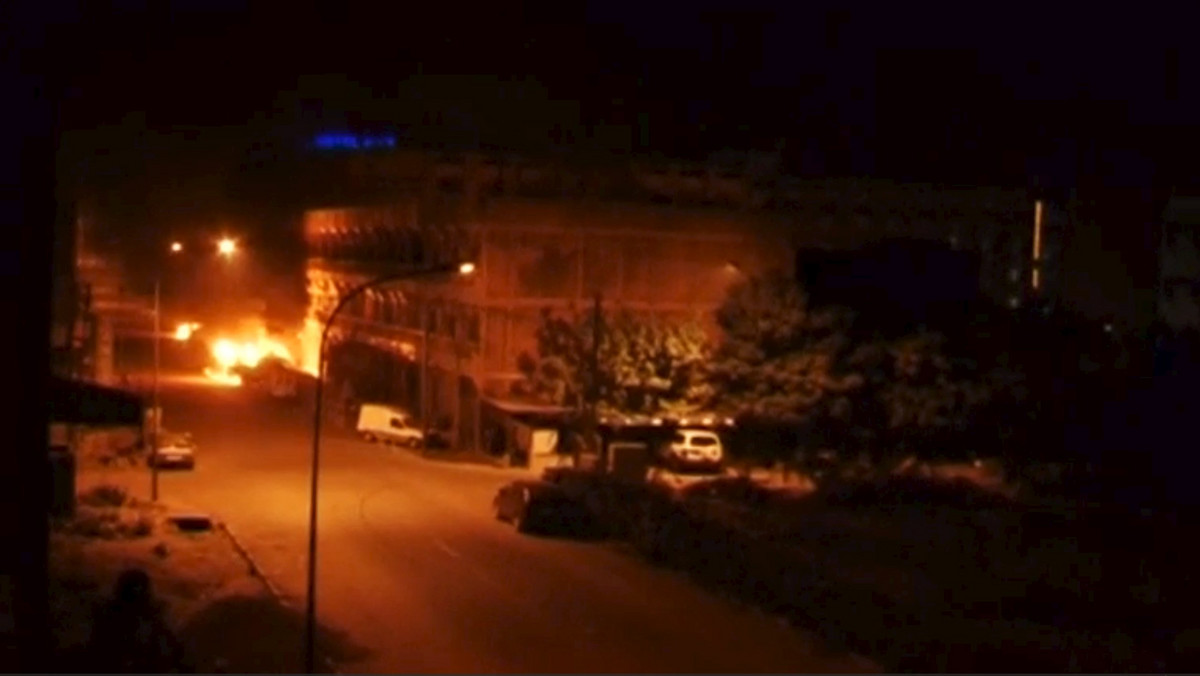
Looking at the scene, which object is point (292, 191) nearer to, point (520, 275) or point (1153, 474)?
point (520, 275)

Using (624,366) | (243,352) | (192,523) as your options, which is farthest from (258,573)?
(243,352)

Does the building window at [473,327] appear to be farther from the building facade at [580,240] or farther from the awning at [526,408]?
the awning at [526,408]

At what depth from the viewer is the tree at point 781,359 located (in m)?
32.2

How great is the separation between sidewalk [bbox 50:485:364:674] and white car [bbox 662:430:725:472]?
9482mm

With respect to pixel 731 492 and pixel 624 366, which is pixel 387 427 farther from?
pixel 731 492

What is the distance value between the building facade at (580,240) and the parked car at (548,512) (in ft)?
27.2

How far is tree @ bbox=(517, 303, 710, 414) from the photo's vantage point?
33.7 metres

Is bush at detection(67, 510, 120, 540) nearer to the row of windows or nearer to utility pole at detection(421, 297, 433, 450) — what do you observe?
utility pole at detection(421, 297, 433, 450)

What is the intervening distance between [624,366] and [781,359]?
294 centimetres

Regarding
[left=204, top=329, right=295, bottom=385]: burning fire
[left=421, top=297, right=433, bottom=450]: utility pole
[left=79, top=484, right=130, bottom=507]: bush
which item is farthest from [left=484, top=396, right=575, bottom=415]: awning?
[left=204, top=329, right=295, bottom=385]: burning fire

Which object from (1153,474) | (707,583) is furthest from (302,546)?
(1153,474)

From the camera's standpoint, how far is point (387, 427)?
3625cm

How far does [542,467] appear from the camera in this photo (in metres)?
33.0

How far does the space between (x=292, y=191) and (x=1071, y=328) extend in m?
26.2
